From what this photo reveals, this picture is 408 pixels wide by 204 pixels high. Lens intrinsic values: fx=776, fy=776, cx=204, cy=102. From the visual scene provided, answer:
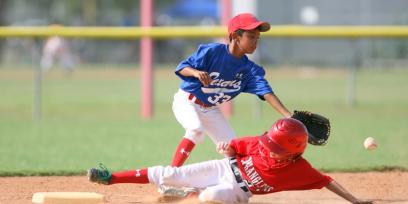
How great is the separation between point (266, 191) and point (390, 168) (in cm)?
297

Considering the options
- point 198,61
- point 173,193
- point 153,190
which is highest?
point 198,61

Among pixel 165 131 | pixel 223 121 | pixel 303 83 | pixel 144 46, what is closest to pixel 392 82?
pixel 303 83

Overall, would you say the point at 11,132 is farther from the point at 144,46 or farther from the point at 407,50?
the point at 407,50

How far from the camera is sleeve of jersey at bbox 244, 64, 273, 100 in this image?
6.34 m

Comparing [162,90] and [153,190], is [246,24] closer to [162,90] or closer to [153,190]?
[153,190]

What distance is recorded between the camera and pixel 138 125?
12.1 m

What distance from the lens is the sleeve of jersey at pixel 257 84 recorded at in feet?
20.8

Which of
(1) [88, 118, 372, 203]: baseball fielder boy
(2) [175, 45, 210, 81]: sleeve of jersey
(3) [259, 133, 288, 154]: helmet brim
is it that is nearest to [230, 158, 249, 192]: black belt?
(1) [88, 118, 372, 203]: baseball fielder boy

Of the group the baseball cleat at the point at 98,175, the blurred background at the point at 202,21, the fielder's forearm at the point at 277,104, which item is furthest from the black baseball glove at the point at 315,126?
the blurred background at the point at 202,21

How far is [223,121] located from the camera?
6.59 m

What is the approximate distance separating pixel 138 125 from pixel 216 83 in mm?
5821

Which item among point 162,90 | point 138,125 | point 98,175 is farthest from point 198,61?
point 162,90

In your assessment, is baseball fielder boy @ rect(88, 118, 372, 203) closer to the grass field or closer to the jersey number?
the jersey number

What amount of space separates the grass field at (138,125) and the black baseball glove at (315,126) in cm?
243
